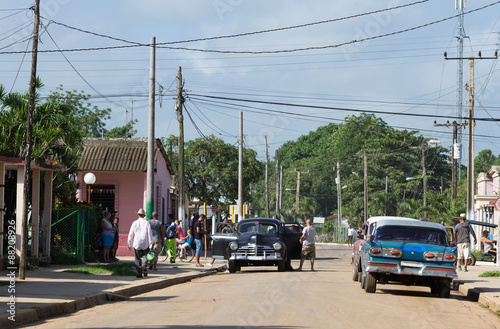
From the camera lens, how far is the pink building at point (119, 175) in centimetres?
3478

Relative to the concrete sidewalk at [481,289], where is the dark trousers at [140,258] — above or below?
above

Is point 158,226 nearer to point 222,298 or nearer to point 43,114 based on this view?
point 43,114

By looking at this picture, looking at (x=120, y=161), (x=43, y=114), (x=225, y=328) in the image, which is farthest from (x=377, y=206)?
(x=225, y=328)

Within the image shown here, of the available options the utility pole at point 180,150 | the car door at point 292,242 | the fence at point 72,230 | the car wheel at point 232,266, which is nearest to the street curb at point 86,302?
the car wheel at point 232,266

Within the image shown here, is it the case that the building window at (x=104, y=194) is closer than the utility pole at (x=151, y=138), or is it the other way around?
the utility pole at (x=151, y=138)

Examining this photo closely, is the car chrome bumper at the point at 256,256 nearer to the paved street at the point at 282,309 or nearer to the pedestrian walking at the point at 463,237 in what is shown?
the paved street at the point at 282,309

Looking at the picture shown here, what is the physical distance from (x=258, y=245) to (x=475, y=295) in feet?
29.5

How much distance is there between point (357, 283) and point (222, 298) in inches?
237

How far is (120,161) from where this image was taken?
35000 mm

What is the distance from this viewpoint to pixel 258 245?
25.3m

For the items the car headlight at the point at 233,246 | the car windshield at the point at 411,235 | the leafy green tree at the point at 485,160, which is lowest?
the car headlight at the point at 233,246

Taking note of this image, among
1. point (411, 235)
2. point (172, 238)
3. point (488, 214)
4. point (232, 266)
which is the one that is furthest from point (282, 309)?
point (488, 214)

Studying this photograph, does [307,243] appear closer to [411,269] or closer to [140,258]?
[140,258]

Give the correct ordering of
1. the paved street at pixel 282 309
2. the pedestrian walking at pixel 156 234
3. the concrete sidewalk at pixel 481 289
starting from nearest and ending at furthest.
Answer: the paved street at pixel 282 309 < the concrete sidewalk at pixel 481 289 < the pedestrian walking at pixel 156 234
